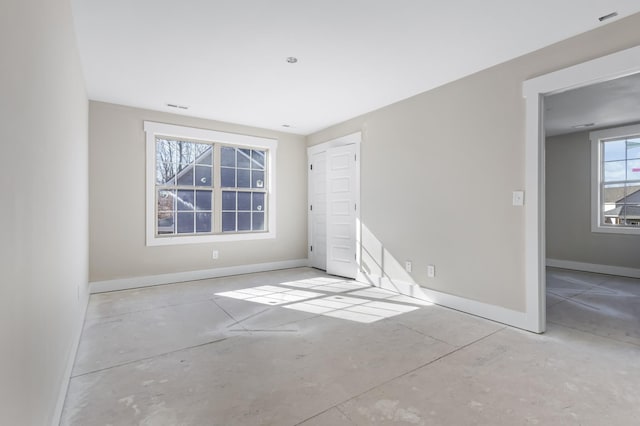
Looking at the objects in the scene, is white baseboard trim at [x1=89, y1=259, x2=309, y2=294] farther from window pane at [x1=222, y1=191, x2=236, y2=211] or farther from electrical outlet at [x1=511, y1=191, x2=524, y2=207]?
electrical outlet at [x1=511, y1=191, x2=524, y2=207]

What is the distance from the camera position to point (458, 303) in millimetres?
3428

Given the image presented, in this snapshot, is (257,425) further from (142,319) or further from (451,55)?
(451,55)

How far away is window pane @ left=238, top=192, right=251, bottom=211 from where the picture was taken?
546 cm

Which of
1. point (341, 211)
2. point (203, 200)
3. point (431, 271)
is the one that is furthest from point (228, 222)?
point (431, 271)

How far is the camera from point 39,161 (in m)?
1.45

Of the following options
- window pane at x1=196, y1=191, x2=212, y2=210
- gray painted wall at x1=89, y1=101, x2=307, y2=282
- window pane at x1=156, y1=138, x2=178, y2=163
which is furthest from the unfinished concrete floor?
window pane at x1=156, y1=138, x2=178, y2=163

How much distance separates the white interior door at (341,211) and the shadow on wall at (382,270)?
0.23 metres

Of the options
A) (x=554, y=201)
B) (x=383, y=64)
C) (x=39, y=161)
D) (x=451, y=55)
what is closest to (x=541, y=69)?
(x=451, y=55)

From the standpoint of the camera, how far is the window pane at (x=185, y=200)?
16.1ft

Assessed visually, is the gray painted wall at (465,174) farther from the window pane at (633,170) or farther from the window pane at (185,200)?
the window pane at (633,170)

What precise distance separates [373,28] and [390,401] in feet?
8.73

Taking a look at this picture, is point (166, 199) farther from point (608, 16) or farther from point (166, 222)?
point (608, 16)

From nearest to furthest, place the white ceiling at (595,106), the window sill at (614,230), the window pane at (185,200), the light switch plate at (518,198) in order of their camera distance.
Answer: the light switch plate at (518,198) < the white ceiling at (595,106) < the window pane at (185,200) < the window sill at (614,230)

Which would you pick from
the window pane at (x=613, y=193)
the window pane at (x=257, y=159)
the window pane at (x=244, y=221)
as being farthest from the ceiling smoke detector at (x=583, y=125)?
the window pane at (x=244, y=221)
